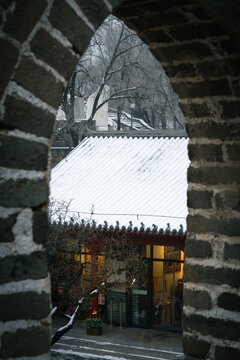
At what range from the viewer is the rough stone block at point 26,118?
1.69 metres

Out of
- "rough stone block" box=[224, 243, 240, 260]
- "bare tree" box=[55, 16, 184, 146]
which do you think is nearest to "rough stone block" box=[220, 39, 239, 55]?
"rough stone block" box=[224, 243, 240, 260]

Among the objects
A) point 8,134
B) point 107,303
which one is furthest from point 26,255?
point 107,303

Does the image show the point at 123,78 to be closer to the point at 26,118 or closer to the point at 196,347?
the point at 196,347

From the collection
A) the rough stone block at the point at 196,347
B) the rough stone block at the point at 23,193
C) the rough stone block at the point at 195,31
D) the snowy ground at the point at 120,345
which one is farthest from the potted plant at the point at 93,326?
the rough stone block at the point at 23,193

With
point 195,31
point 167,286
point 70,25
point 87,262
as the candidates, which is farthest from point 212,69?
point 167,286

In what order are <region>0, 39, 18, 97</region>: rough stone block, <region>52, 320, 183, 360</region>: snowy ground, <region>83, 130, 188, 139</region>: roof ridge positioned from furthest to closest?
<region>83, 130, 188, 139</region>: roof ridge < <region>52, 320, 183, 360</region>: snowy ground < <region>0, 39, 18, 97</region>: rough stone block

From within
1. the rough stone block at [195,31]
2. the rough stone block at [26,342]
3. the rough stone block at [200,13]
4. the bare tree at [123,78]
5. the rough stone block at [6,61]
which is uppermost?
the bare tree at [123,78]

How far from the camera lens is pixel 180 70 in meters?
3.25

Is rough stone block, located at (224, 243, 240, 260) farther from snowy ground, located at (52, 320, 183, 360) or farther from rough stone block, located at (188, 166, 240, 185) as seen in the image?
snowy ground, located at (52, 320, 183, 360)

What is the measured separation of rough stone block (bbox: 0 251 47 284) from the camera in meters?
1.72

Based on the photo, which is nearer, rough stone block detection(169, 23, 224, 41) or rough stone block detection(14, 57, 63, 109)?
rough stone block detection(14, 57, 63, 109)

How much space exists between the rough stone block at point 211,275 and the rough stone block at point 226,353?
361mm

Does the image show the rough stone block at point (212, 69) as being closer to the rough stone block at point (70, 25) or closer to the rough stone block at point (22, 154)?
the rough stone block at point (70, 25)

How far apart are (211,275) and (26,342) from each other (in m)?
1.67
